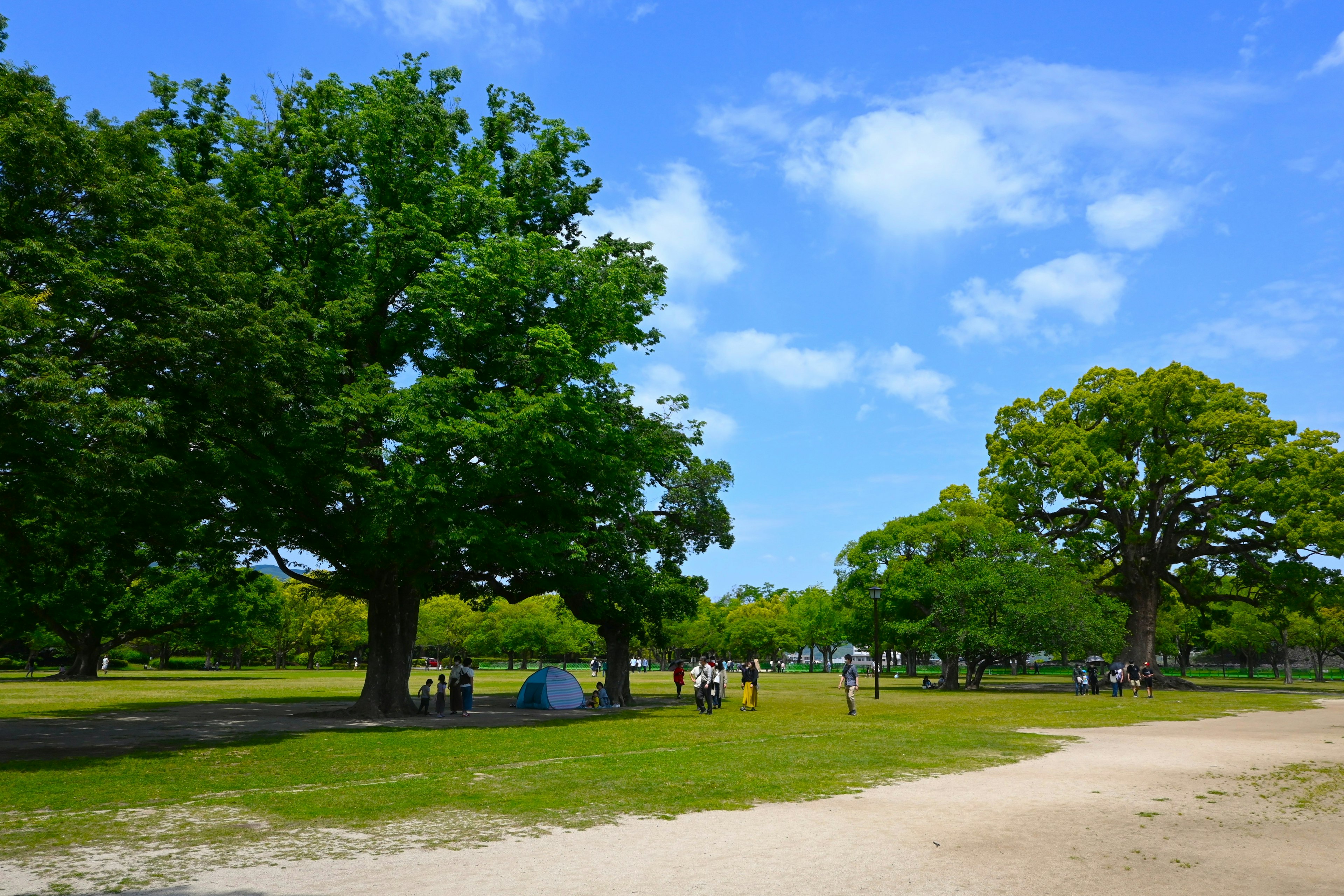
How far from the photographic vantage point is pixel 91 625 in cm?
5769

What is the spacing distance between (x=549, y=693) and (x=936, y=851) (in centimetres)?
2431

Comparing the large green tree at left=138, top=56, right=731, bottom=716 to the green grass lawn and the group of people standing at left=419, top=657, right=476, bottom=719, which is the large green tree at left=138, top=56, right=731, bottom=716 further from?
the green grass lawn

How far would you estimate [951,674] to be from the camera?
49812 millimetres

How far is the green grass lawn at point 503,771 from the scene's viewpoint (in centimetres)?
1038

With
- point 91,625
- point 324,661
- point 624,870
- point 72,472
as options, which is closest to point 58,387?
point 72,472

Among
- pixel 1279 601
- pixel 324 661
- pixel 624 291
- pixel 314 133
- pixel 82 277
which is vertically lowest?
pixel 324 661

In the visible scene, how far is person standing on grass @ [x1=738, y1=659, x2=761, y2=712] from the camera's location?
31719 millimetres

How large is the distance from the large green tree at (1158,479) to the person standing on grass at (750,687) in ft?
84.8

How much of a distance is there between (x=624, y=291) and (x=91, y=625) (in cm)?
5065

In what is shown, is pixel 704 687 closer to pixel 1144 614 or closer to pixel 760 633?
pixel 1144 614

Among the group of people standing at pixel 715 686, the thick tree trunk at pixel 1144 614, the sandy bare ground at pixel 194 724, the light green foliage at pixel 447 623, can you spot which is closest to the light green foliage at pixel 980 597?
the thick tree trunk at pixel 1144 614

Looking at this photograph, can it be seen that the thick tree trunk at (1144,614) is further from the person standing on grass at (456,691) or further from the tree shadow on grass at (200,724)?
the person standing on grass at (456,691)

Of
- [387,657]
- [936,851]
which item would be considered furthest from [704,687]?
[936,851]

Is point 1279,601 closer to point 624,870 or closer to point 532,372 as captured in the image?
point 532,372
